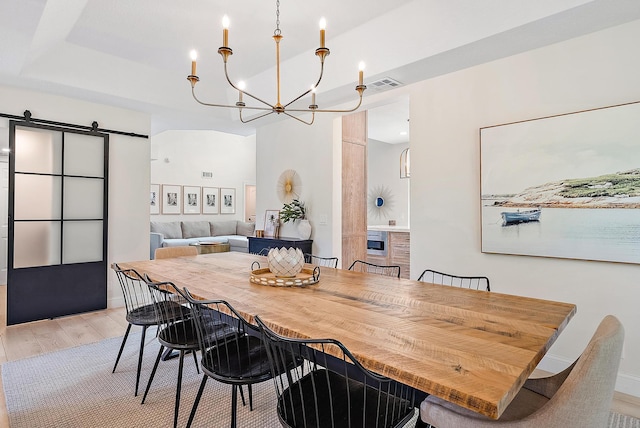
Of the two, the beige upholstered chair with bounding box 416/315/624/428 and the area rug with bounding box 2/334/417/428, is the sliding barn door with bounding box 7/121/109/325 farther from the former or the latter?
the beige upholstered chair with bounding box 416/315/624/428

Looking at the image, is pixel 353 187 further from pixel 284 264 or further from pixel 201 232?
pixel 201 232

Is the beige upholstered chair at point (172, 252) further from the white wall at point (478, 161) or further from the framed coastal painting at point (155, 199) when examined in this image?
the framed coastal painting at point (155, 199)

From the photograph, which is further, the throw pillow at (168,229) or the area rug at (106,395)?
the throw pillow at (168,229)

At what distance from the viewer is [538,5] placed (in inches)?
83.1

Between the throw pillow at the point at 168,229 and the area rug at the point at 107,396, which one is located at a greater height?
the throw pillow at the point at 168,229

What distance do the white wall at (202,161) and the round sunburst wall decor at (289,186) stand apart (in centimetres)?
474

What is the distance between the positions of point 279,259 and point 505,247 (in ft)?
6.18

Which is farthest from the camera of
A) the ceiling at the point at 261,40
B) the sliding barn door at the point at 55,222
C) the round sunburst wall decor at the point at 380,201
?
the round sunburst wall decor at the point at 380,201

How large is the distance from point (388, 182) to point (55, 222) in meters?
5.93

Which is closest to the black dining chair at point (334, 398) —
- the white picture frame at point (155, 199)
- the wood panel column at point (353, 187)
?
the wood panel column at point (353, 187)

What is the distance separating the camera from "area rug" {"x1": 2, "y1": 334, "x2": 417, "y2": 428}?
1.99 metres

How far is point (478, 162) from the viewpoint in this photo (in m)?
3.00

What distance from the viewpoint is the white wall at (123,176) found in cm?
394

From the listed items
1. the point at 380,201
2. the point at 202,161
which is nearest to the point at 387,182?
the point at 380,201
